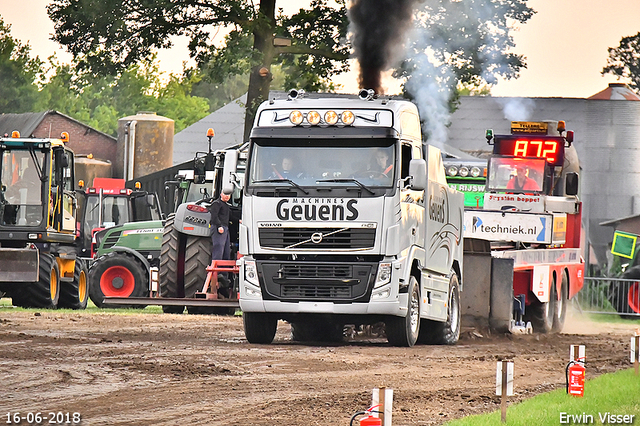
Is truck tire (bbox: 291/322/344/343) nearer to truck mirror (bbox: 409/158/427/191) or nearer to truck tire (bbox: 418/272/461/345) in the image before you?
truck tire (bbox: 418/272/461/345)

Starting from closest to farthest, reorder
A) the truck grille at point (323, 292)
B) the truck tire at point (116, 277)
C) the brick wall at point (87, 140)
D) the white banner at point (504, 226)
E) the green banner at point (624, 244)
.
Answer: the truck grille at point (323, 292) → the white banner at point (504, 226) → the truck tire at point (116, 277) → the green banner at point (624, 244) → the brick wall at point (87, 140)

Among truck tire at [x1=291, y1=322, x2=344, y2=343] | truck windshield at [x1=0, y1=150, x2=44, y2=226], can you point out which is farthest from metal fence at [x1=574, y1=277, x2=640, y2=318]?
truck windshield at [x1=0, y1=150, x2=44, y2=226]

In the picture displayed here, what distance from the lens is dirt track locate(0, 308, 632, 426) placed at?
10.3m

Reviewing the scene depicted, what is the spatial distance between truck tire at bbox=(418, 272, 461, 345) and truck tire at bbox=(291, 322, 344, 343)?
139 centimetres

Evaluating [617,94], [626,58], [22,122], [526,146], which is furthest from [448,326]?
[626,58]

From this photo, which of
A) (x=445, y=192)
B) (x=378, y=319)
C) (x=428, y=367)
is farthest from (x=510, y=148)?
(x=428, y=367)

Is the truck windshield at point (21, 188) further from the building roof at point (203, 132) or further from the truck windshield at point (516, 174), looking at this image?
the building roof at point (203, 132)

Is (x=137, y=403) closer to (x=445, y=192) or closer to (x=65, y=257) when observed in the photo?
(x=445, y=192)

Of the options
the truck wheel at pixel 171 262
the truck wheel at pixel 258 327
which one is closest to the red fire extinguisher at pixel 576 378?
the truck wheel at pixel 258 327

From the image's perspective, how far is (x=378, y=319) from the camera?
55.7 feet

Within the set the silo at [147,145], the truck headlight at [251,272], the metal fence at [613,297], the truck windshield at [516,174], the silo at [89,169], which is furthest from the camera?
the silo at [89,169]

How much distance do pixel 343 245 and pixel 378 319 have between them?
1.31m

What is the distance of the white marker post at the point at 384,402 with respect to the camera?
24.0 feet

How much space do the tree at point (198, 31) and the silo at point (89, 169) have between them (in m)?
20.0
